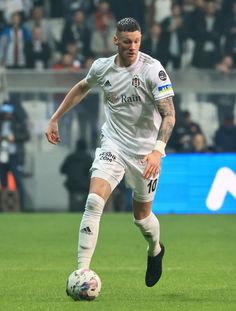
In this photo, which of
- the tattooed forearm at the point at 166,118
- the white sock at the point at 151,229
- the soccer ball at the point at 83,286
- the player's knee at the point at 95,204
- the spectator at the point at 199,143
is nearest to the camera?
the soccer ball at the point at 83,286

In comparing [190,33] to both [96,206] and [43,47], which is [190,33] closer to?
[43,47]

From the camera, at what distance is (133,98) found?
891 centimetres

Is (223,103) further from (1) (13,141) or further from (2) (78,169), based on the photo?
(1) (13,141)

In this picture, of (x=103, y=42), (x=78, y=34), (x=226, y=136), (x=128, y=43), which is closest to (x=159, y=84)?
(x=128, y=43)

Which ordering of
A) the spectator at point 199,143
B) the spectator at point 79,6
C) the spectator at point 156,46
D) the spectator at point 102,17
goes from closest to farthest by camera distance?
the spectator at point 199,143, the spectator at point 156,46, the spectator at point 102,17, the spectator at point 79,6

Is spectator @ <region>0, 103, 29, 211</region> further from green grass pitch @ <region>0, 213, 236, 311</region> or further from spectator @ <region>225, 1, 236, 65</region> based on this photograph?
spectator @ <region>225, 1, 236, 65</region>

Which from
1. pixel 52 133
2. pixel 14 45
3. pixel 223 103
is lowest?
pixel 223 103

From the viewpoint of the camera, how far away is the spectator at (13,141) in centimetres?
2086

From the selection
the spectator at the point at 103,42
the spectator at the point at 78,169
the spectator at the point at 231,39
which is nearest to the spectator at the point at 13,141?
the spectator at the point at 78,169

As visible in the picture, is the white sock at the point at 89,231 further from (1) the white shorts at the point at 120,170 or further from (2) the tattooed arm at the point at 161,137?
(2) the tattooed arm at the point at 161,137

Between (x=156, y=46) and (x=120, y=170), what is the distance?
43.7ft

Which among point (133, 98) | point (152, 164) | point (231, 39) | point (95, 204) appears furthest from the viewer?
point (231, 39)

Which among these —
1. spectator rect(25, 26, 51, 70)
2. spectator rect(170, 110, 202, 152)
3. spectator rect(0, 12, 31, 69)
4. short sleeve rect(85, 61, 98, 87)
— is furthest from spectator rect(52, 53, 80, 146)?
short sleeve rect(85, 61, 98, 87)

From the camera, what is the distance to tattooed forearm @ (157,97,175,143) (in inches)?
341
